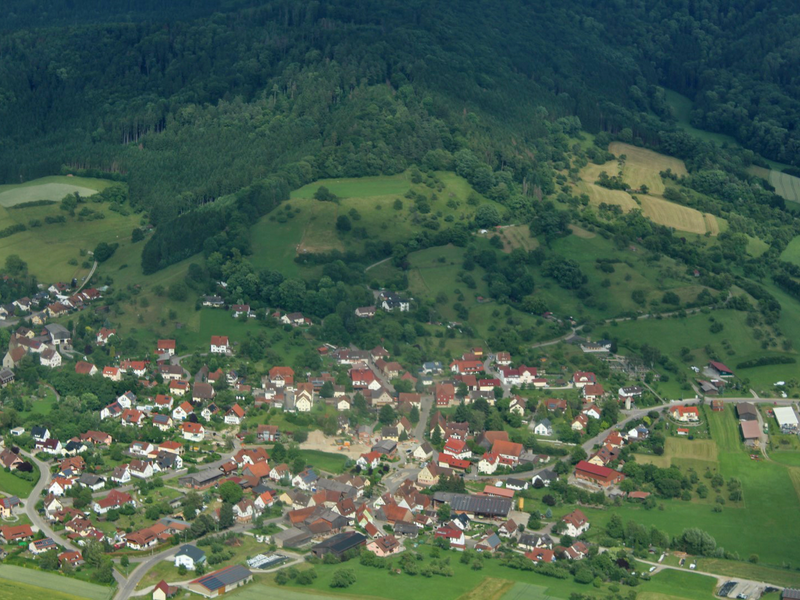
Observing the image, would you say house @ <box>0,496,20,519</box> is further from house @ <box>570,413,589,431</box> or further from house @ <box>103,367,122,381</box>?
house @ <box>570,413,589,431</box>

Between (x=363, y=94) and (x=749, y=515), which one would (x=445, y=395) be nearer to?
(x=749, y=515)

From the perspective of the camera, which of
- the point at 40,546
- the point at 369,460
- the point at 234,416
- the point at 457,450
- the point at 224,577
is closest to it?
the point at 224,577

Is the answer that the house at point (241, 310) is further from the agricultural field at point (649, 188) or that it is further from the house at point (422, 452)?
the agricultural field at point (649, 188)

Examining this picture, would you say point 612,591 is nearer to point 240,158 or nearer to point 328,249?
point 328,249

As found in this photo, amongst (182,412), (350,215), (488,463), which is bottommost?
(182,412)

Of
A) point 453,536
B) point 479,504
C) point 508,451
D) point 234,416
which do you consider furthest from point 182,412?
point 453,536

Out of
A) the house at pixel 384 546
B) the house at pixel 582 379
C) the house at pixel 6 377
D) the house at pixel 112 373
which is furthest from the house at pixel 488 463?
the house at pixel 6 377

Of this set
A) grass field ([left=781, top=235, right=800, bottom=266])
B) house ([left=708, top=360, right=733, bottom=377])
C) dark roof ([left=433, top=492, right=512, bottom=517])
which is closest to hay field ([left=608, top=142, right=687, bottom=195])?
grass field ([left=781, top=235, right=800, bottom=266])
